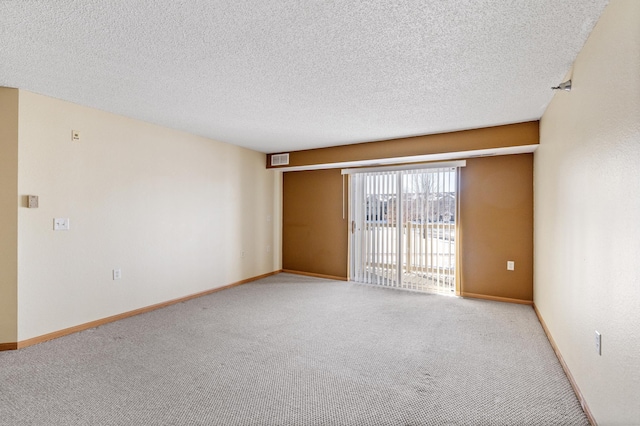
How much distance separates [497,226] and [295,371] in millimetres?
3464

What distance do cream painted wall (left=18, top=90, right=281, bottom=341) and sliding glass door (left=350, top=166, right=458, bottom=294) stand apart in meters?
2.06

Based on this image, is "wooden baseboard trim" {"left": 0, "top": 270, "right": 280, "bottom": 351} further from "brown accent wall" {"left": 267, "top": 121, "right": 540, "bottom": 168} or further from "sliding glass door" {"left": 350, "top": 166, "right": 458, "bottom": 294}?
"brown accent wall" {"left": 267, "top": 121, "right": 540, "bottom": 168}

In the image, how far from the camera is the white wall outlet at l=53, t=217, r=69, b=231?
10.2 ft

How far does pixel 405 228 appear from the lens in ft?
16.3

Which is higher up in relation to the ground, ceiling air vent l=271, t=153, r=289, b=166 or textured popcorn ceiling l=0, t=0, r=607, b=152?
textured popcorn ceiling l=0, t=0, r=607, b=152

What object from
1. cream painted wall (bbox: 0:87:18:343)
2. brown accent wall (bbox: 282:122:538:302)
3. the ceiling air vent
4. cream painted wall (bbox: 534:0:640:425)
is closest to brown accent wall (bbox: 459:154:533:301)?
brown accent wall (bbox: 282:122:538:302)

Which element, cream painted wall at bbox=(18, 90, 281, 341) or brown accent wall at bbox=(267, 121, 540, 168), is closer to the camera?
cream painted wall at bbox=(18, 90, 281, 341)

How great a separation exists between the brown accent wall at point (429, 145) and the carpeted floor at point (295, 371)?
211 cm

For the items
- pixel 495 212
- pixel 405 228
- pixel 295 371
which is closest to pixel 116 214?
pixel 295 371

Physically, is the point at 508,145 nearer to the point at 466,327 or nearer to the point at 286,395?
the point at 466,327

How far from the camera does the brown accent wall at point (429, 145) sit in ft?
12.3

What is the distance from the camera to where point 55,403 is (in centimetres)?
203

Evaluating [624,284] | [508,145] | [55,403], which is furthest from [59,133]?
[508,145]

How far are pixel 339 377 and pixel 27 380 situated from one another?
2.30 m
